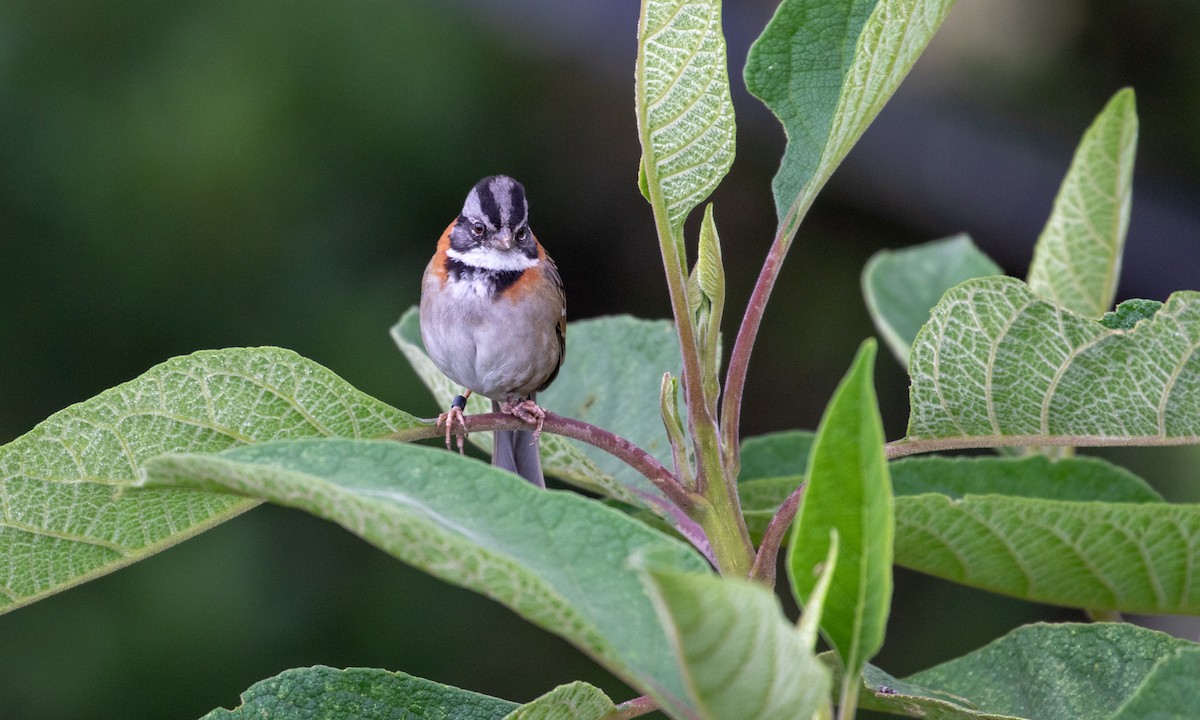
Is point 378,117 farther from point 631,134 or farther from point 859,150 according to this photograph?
point 859,150

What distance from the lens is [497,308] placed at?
2.91 metres

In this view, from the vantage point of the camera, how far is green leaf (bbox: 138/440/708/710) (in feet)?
2.94

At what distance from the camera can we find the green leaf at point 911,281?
7.97 feet

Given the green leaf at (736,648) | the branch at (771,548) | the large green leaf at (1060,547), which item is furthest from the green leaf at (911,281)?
the green leaf at (736,648)

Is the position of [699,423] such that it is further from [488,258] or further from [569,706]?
[488,258]

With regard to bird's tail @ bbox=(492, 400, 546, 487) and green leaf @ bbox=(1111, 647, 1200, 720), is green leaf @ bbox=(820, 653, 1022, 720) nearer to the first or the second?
green leaf @ bbox=(1111, 647, 1200, 720)

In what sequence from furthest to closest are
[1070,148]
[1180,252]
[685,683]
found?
1. [1070,148]
2. [1180,252]
3. [685,683]

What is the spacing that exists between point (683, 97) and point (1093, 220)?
100 centimetres

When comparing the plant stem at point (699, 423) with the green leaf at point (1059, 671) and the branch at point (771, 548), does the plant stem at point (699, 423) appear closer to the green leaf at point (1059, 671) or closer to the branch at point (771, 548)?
the branch at point (771, 548)

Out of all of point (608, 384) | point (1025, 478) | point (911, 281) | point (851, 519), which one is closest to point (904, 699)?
point (851, 519)

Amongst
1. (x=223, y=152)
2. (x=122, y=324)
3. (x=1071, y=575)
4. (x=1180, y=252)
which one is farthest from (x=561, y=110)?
(x=1071, y=575)

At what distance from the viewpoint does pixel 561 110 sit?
6.29 m

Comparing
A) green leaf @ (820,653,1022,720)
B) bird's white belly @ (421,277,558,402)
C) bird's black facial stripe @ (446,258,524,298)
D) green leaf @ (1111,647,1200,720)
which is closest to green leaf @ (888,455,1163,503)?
green leaf @ (820,653,1022,720)

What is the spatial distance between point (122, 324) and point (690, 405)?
157 inches
